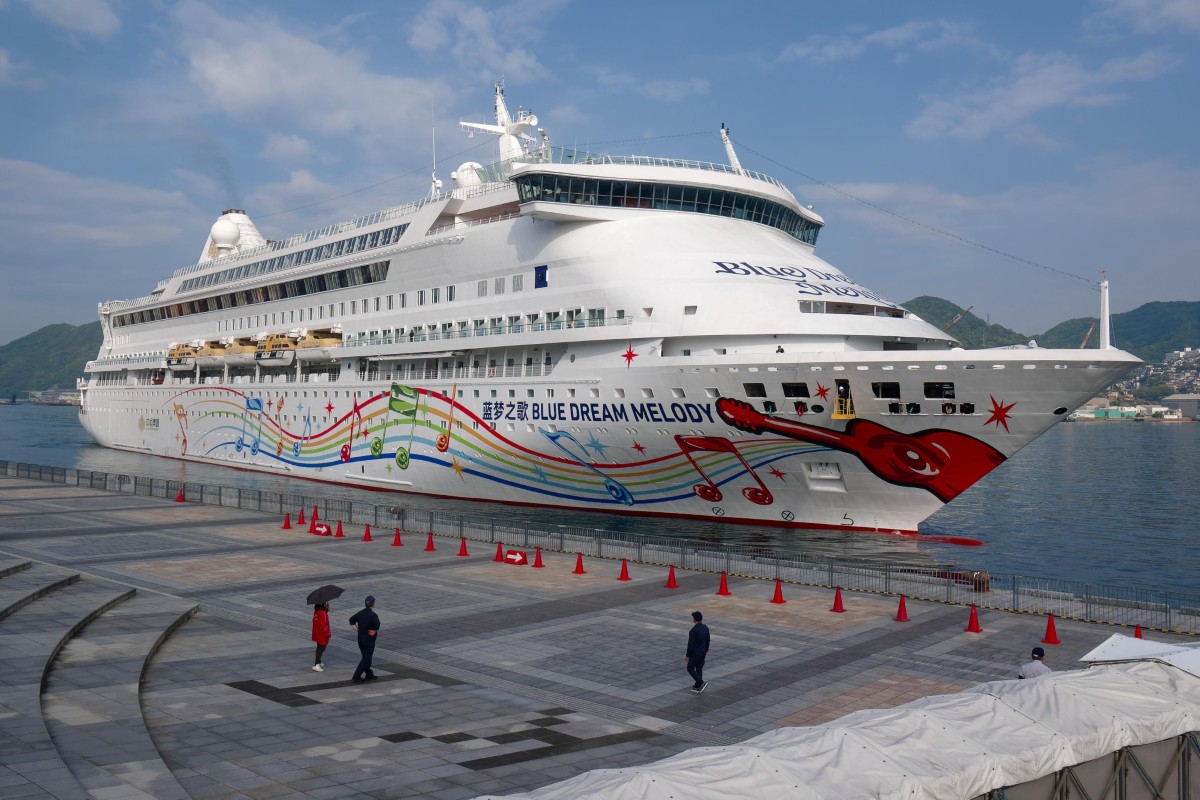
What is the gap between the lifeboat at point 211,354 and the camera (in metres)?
58.3

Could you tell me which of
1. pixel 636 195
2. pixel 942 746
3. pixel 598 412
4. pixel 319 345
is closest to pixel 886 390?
pixel 598 412

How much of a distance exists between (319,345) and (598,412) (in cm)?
2203

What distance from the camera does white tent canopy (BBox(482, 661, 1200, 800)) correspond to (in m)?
6.57

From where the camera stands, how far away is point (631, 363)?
3161cm

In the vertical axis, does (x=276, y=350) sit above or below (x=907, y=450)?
above

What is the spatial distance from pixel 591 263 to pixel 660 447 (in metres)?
7.57

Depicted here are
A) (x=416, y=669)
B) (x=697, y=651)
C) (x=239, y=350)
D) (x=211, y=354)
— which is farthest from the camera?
(x=211, y=354)

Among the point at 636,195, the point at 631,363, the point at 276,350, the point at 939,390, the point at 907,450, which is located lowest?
the point at 907,450

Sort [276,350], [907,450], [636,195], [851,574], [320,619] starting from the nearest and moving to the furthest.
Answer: [320,619] → [851,574] → [907,450] → [636,195] → [276,350]

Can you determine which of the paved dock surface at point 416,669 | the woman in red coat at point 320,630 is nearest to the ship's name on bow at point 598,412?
the paved dock surface at point 416,669

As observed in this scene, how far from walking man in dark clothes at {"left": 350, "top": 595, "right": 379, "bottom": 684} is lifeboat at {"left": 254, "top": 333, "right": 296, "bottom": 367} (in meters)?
39.1

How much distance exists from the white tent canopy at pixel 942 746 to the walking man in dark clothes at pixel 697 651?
487cm

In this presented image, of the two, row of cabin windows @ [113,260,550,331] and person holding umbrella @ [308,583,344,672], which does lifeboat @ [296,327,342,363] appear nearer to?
row of cabin windows @ [113,260,550,331]

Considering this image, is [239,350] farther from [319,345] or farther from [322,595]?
[322,595]
